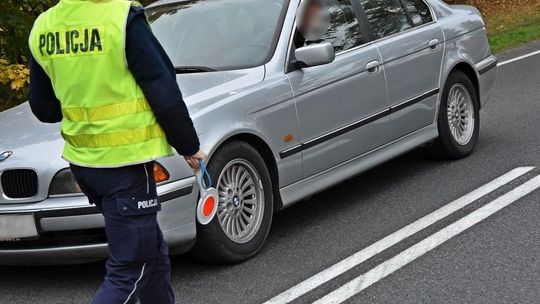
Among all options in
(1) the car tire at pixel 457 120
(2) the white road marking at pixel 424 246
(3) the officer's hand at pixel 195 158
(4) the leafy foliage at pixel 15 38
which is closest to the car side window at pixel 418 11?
(1) the car tire at pixel 457 120

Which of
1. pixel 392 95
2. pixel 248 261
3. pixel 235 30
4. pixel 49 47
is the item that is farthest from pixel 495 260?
pixel 49 47

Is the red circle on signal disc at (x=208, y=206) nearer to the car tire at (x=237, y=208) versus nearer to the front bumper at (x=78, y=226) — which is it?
the front bumper at (x=78, y=226)

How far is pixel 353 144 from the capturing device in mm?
6305

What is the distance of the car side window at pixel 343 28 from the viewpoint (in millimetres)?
6449

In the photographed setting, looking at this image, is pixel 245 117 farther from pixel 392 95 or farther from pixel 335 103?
pixel 392 95

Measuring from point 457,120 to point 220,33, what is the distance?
241 cm

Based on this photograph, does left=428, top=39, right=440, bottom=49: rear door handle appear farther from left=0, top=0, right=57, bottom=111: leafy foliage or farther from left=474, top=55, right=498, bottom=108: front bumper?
left=0, top=0, right=57, bottom=111: leafy foliage

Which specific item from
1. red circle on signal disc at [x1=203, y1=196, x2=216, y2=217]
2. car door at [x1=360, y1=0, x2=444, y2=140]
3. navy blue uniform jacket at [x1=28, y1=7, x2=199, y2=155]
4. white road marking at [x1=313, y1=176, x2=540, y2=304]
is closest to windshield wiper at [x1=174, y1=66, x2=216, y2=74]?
car door at [x1=360, y1=0, x2=444, y2=140]

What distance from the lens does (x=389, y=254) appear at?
543cm

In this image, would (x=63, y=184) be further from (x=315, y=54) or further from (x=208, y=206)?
(x=315, y=54)

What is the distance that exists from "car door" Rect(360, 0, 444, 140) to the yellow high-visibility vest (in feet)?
10.9

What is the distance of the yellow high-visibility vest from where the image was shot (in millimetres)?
3557

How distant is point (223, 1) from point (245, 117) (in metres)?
1.36

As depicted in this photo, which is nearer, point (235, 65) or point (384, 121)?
point (235, 65)
